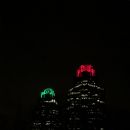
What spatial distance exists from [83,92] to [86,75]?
5.20 meters

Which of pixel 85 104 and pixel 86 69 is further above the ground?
pixel 86 69

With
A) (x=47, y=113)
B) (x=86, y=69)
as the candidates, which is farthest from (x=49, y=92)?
(x=86, y=69)

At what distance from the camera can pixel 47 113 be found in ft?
279

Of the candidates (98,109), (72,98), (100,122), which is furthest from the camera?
(72,98)

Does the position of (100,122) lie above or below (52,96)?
below

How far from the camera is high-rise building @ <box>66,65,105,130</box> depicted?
69.9 m

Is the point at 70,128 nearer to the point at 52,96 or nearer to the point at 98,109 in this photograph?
the point at 98,109

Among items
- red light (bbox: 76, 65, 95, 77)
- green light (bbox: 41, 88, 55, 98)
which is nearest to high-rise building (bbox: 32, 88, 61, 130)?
green light (bbox: 41, 88, 55, 98)

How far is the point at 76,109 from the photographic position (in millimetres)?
75938

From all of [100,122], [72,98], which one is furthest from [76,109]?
[100,122]

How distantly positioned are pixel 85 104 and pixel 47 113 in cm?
1323

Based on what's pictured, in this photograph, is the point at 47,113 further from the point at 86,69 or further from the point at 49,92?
the point at 86,69

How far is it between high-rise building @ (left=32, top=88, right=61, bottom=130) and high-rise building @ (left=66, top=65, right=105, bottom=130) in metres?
5.12

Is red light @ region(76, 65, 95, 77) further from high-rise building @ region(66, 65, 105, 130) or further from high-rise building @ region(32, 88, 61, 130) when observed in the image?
high-rise building @ region(32, 88, 61, 130)
